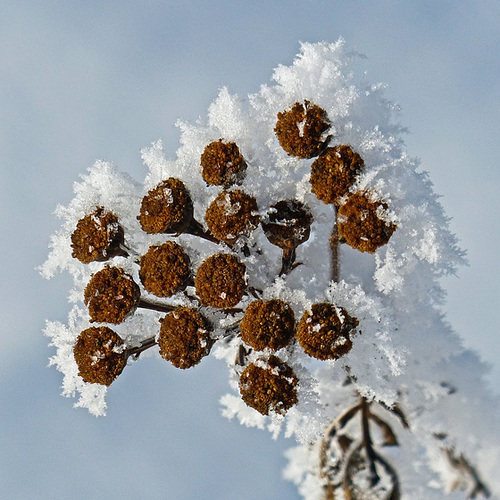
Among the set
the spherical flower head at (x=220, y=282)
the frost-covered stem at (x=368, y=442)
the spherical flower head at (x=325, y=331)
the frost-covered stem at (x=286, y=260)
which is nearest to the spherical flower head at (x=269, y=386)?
the spherical flower head at (x=325, y=331)

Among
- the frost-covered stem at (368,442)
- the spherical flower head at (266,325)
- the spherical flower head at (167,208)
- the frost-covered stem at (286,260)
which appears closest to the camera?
the spherical flower head at (266,325)

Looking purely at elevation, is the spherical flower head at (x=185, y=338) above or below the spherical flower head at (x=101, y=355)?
above

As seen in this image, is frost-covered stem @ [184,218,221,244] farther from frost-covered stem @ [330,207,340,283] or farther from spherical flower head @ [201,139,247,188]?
frost-covered stem @ [330,207,340,283]

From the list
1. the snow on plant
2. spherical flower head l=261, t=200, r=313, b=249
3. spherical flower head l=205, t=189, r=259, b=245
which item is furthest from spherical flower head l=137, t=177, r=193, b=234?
spherical flower head l=261, t=200, r=313, b=249

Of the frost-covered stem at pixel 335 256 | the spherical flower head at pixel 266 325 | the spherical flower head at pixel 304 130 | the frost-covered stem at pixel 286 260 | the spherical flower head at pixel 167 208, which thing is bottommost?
the spherical flower head at pixel 266 325

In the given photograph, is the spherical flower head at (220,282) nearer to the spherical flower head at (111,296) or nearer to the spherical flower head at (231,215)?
the spherical flower head at (231,215)

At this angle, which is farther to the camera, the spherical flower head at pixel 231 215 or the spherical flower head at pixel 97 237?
the spherical flower head at pixel 97 237

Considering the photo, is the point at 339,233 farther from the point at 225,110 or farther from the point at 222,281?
the point at 225,110
